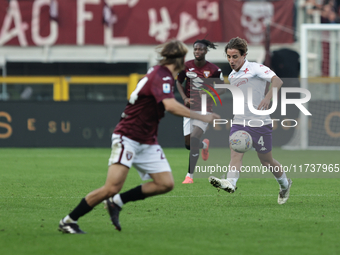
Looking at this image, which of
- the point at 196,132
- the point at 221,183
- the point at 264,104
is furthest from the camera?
the point at 196,132

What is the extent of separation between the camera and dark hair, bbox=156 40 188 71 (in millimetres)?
5898

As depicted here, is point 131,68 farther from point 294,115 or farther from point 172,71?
point 172,71

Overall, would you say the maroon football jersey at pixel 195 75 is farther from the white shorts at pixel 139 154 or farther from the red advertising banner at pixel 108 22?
the red advertising banner at pixel 108 22

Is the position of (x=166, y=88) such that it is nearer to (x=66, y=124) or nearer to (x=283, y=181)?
(x=283, y=181)

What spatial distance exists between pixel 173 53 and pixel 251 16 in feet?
66.6

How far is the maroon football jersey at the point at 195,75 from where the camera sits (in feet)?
34.1

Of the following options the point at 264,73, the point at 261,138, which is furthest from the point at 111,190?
the point at 264,73

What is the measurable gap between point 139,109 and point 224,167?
23.9 feet

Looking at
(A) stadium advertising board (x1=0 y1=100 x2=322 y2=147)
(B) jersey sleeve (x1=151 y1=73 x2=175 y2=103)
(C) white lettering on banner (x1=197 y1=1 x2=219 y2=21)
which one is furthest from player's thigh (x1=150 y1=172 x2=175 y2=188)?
(C) white lettering on banner (x1=197 y1=1 x2=219 y2=21)

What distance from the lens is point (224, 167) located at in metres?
12.9

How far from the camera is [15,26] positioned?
25.1m

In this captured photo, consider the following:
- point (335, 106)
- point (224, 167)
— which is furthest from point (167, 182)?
point (335, 106)

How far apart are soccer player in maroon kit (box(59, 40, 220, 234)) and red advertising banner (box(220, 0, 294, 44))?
19965mm

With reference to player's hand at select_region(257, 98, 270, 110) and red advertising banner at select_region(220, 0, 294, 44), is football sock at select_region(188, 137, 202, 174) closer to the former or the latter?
player's hand at select_region(257, 98, 270, 110)
